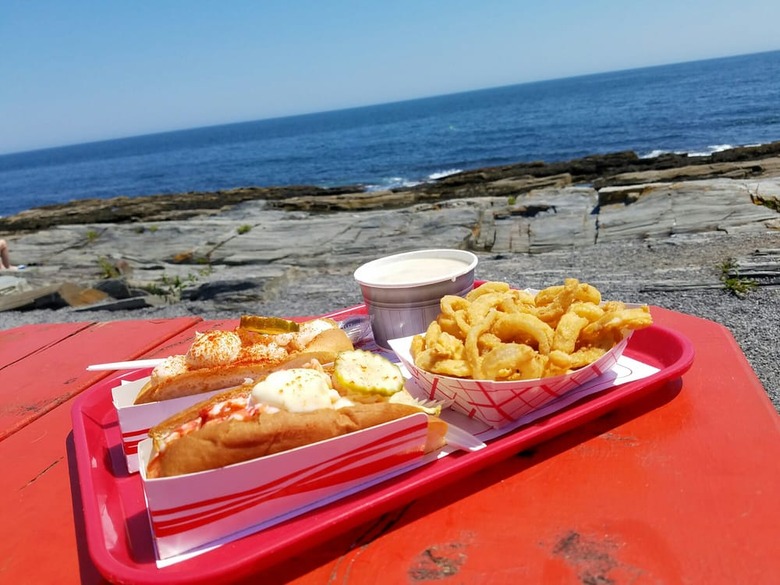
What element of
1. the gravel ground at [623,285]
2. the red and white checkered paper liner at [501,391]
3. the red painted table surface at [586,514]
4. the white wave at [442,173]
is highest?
the red and white checkered paper liner at [501,391]

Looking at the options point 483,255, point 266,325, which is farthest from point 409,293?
point 483,255

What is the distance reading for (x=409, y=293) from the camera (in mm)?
1816

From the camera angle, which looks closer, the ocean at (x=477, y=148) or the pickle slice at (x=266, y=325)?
the pickle slice at (x=266, y=325)

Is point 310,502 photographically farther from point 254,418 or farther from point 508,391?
point 508,391

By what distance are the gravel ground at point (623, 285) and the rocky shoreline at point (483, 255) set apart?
0.02 m

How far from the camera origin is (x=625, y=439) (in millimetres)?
1298

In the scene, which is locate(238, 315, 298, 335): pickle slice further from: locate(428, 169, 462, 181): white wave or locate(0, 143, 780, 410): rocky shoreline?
locate(428, 169, 462, 181): white wave

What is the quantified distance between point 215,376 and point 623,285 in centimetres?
591

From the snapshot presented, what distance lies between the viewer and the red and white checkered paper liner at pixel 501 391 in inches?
49.9

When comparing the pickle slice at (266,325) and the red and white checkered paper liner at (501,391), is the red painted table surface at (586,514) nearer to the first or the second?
the red and white checkered paper liner at (501,391)

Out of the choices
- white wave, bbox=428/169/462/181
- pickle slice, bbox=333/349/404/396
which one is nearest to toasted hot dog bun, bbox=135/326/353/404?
pickle slice, bbox=333/349/404/396

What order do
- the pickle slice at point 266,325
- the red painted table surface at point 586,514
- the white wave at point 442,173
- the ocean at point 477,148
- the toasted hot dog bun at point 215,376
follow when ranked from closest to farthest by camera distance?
1. the red painted table surface at point 586,514
2. the toasted hot dog bun at point 215,376
3. the pickle slice at point 266,325
4. the white wave at point 442,173
5. the ocean at point 477,148

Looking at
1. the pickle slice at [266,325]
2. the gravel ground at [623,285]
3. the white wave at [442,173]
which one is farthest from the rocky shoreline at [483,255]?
the white wave at [442,173]

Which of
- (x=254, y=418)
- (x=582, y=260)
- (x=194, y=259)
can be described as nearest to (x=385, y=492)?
(x=254, y=418)
